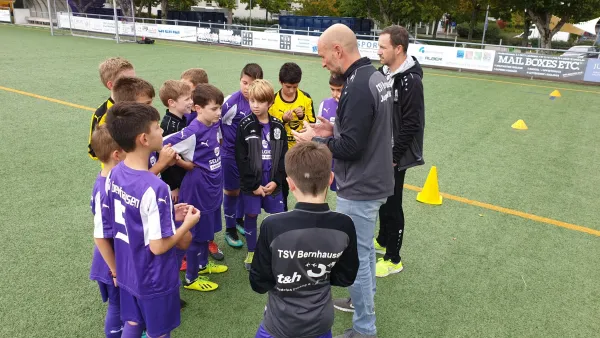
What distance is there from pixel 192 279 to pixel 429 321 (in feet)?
6.28

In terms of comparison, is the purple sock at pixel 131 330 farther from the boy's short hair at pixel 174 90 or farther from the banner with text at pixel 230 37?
the banner with text at pixel 230 37

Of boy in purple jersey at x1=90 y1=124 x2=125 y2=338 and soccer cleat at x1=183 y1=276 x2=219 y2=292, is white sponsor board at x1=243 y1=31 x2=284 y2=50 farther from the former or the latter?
boy in purple jersey at x1=90 y1=124 x2=125 y2=338

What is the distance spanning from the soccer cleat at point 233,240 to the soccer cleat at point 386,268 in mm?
1356

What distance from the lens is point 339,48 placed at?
99.3 inches

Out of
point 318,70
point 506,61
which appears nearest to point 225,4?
point 318,70

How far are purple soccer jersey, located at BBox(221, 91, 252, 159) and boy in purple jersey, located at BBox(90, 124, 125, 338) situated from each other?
1553 mm

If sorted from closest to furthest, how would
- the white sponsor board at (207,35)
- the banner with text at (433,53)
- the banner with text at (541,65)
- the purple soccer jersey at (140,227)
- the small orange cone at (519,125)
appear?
the purple soccer jersey at (140,227) < the small orange cone at (519,125) < the banner with text at (541,65) < the banner with text at (433,53) < the white sponsor board at (207,35)

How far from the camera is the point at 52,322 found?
3.06m

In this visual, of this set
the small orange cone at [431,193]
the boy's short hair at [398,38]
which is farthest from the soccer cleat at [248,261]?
the small orange cone at [431,193]

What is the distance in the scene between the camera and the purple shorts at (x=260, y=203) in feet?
12.2

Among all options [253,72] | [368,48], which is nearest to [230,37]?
[368,48]

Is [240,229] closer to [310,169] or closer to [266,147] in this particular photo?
[266,147]

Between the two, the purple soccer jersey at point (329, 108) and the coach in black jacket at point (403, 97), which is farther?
the purple soccer jersey at point (329, 108)

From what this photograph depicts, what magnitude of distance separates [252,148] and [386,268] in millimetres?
1627
